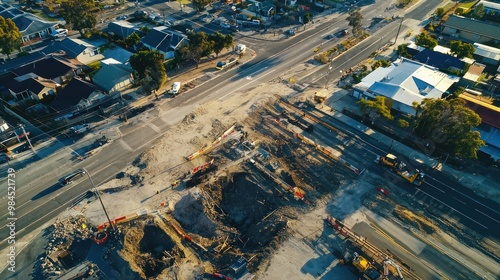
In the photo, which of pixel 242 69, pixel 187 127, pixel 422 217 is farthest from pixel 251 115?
pixel 422 217

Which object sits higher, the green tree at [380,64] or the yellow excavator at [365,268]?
the green tree at [380,64]

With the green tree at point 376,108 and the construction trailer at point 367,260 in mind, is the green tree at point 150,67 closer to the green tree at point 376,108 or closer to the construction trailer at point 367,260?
the green tree at point 376,108

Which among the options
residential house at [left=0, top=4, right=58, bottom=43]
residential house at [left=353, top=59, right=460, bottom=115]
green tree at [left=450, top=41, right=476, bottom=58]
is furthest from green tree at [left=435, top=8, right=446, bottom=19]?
residential house at [left=0, top=4, right=58, bottom=43]

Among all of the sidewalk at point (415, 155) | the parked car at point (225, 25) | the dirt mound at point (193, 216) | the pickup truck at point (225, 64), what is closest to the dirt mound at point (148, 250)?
the dirt mound at point (193, 216)

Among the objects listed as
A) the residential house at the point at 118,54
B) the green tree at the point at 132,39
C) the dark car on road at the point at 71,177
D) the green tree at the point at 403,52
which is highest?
the green tree at the point at 403,52

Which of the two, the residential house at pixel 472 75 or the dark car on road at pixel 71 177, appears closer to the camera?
the dark car on road at pixel 71 177

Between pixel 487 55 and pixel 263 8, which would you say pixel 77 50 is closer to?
pixel 263 8

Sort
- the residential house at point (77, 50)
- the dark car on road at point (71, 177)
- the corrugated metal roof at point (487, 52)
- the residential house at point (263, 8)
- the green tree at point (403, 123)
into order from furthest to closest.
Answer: the residential house at point (263, 8)
the residential house at point (77, 50)
the corrugated metal roof at point (487, 52)
the green tree at point (403, 123)
the dark car on road at point (71, 177)

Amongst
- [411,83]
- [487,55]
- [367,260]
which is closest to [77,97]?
[367,260]
